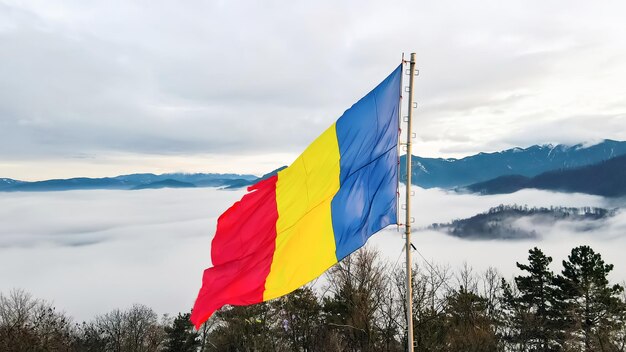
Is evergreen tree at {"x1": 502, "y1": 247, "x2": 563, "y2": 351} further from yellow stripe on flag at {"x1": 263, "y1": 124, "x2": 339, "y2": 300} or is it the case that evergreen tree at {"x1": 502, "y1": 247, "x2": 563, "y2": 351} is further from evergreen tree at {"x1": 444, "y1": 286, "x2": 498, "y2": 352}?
yellow stripe on flag at {"x1": 263, "y1": 124, "x2": 339, "y2": 300}

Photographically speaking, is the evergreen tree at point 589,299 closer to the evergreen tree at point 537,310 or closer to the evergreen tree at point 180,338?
the evergreen tree at point 537,310

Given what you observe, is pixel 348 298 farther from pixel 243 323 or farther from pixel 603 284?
pixel 603 284

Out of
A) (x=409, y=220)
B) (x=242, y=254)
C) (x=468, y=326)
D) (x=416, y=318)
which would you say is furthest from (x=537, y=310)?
(x=409, y=220)

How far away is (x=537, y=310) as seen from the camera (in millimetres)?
47562

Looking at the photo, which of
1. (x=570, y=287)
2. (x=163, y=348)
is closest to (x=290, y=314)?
(x=163, y=348)

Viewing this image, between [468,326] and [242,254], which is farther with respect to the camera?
[468,326]

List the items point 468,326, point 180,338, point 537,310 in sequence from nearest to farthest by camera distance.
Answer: point 468,326, point 537,310, point 180,338

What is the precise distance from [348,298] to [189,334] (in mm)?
28811

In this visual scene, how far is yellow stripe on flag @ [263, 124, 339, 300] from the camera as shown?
8.80 meters

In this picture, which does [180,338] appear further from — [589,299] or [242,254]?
[242,254]

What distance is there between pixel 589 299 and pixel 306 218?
39.3m

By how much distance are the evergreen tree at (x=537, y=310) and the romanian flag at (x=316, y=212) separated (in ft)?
129

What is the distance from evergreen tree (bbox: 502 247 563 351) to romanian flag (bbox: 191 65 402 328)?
3939cm

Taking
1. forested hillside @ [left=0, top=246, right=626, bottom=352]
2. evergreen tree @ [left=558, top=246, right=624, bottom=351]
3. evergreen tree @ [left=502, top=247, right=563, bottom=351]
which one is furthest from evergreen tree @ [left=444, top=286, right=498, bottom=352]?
evergreen tree @ [left=558, top=246, right=624, bottom=351]
